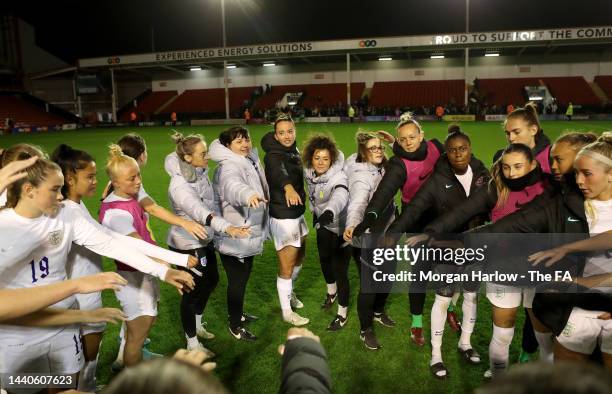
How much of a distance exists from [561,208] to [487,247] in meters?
0.58

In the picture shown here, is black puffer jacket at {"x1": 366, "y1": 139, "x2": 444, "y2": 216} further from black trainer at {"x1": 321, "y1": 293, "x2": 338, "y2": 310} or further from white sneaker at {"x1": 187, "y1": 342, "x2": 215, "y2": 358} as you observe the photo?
white sneaker at {"x1": 187, "y1": 342, "x2": 215, "y2": 358}

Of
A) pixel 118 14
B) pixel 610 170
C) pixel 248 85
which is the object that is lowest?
pixel 610 170

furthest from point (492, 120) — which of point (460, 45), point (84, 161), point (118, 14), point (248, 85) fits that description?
point (118, 14)

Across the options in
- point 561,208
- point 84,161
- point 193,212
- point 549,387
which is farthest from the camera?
point 193,212

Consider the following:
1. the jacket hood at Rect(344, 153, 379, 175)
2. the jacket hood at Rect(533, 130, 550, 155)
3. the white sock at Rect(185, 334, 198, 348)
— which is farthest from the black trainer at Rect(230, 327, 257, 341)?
the jacket hood at Rect(533, 130, 550, 155)

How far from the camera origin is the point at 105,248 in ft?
9.48

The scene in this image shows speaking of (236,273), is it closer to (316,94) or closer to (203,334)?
(203,334)

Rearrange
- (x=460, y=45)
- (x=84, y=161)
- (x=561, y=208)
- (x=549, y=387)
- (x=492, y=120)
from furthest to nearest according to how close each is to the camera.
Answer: (x=460, y=45), (x=492, y=120), (x=84, y=161), (x=561, y=208), (x=549, y=387)

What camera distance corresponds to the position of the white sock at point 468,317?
400 centimetres

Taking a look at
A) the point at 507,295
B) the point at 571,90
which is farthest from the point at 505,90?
the point at 507,295

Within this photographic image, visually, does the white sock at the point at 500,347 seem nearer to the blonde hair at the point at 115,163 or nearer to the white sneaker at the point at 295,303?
the white sneaker at the point at 295,303

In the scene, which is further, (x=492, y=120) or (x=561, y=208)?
(x=492, y=120)

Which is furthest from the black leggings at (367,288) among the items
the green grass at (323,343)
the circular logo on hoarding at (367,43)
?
the circular logo on hoarding at (367,43)

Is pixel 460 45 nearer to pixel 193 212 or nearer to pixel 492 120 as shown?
pixel 492 120
